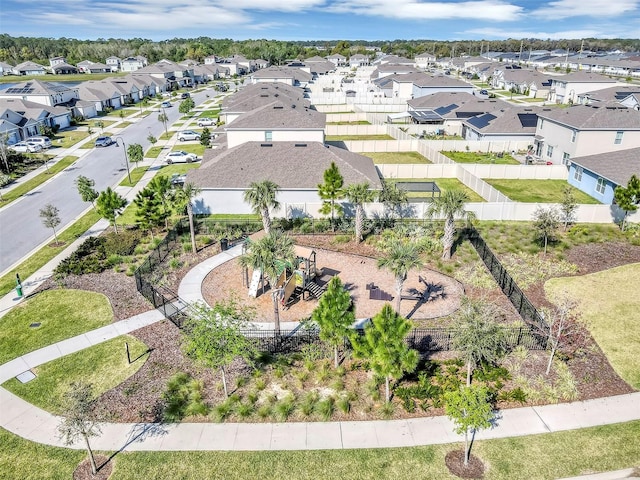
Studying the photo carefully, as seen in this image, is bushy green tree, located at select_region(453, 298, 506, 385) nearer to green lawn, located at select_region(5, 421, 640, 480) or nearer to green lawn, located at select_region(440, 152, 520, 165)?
green lawn, located at select_region(5, 421, 640, 480)

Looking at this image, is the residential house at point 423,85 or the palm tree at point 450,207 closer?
the palm tree at point 450,207

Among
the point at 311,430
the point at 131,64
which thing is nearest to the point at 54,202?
the point at 311,430

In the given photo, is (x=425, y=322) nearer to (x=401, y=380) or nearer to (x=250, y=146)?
(x=401, y=380)

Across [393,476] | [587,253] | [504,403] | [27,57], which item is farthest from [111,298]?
[27,57]

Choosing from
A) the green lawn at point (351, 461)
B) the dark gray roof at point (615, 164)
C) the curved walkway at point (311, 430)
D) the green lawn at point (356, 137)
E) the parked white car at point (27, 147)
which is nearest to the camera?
the green lawn at point (351, 461)

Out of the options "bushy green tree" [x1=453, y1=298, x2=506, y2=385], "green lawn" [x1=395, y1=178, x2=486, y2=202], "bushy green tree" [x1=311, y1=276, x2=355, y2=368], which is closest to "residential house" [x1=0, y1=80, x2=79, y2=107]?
"green lawn" [x1=395, y1=178, x2=486, y2=202]

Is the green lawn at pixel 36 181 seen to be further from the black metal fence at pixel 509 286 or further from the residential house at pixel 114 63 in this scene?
the residential house at pixel 114 63

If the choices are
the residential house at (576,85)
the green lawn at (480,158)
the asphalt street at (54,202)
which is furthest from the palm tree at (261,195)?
the residential house at (576,85)

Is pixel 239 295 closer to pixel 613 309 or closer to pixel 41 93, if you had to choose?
pixel 613 309
